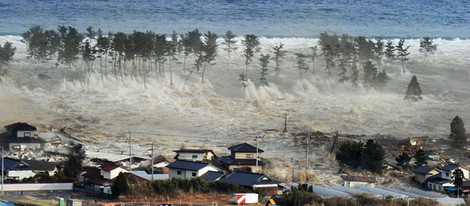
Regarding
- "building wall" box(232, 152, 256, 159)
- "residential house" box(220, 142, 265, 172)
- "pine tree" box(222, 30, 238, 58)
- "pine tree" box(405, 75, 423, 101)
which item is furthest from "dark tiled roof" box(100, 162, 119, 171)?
"pine tree" box(222, 30, 238, 58)

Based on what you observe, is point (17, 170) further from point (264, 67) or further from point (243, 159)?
point (264, 67)

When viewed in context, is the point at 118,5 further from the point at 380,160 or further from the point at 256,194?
the point at 256,194

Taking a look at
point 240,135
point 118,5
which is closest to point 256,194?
point 240,135

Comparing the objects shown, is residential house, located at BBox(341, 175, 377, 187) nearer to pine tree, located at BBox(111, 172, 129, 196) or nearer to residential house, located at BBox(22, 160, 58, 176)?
pine tree, located at BBox(111, 172, 129, 196)

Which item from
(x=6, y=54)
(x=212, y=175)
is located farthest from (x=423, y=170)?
(x=6, y=54)

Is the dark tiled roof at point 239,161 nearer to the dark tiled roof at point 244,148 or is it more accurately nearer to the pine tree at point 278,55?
the dark tiled roof at point 244,148

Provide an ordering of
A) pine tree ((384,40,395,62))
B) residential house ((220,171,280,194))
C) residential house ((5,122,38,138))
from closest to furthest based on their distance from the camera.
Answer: residential house ((220,171,280,194)), residential house ((5,122,38,138)), pine tree ((384,40,395,62))

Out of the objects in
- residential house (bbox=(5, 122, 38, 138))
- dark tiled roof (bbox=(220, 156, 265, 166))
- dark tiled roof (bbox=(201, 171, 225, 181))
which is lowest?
dark tiled roof (bbox=(201, 171, 225, 181))
